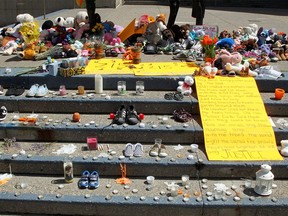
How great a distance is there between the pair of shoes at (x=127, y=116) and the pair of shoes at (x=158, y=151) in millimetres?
452

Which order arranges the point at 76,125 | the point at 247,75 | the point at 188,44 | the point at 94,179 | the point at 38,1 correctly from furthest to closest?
1. the point at 38,1
2. the point at 188,44
3. the point at 247,75
4. the point at 76,125
5. the point at 94,179

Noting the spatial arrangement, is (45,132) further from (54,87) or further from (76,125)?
(54,87)

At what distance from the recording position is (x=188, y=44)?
22.0 feet

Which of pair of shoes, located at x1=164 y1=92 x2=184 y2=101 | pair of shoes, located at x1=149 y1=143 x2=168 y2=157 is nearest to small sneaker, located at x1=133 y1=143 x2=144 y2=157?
pair of shoes, located at x1=149 y1=143 x2=168 y2=157

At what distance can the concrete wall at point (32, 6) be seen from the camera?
55.8 feet

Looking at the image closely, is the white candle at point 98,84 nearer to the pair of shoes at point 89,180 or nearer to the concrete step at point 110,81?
the concrete step at point 110,81

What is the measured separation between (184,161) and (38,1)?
15.1m

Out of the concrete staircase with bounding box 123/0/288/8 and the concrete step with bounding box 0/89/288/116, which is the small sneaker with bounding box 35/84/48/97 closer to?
the concrete step with bounding box 0/89/288/116

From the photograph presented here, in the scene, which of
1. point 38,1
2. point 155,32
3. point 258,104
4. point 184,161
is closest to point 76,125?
point 184,161

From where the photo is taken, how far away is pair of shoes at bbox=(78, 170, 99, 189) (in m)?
4.05

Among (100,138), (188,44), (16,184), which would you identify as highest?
(188,44)

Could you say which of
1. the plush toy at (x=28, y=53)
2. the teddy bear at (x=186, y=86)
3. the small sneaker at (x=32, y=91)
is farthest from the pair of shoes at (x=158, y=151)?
the plush toy at (x=28, y=53)

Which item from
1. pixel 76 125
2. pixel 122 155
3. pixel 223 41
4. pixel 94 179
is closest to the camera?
pixel 94 179

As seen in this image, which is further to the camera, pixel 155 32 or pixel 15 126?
pixel 155 32
